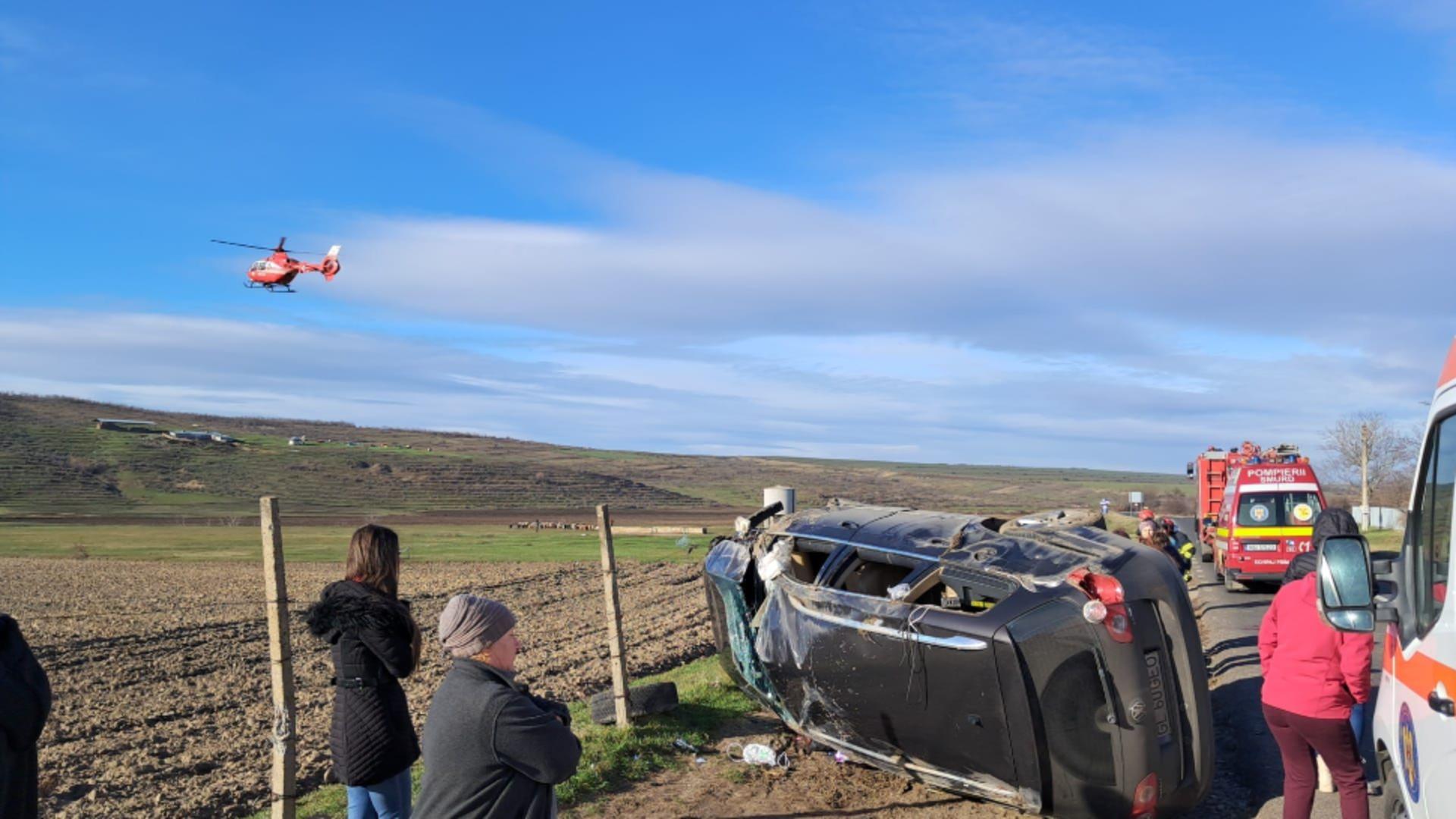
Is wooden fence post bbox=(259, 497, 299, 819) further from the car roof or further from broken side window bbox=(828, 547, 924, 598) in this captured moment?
the car roof

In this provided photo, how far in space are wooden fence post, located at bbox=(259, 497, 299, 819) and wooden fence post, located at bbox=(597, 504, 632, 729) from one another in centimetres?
301

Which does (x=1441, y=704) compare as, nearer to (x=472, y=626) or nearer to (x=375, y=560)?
(x=472, y=626)

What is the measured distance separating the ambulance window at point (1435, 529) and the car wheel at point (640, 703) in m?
6.08

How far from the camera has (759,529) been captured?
8430 millimetres

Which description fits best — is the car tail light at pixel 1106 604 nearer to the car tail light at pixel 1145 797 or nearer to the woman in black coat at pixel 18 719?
the car tail light at pixel 1145 797

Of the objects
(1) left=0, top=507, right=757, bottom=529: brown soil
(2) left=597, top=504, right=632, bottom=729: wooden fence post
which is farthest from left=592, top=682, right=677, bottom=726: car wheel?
(1) left=0, top=507, right=757, bottom=529: brown soil

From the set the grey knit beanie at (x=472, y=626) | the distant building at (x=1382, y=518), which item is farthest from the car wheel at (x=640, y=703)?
the distant building at (x=1382, y=518)

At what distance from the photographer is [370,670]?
491 cm

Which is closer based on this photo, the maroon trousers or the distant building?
the maroon trousers

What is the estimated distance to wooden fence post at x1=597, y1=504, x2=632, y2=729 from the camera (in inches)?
350

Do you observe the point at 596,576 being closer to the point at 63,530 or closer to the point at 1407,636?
the point at 1407,636

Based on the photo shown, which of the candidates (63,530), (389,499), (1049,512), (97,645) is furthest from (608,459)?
(1049,512)

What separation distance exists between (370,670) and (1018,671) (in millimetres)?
3101

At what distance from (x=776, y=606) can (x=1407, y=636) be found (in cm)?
376
